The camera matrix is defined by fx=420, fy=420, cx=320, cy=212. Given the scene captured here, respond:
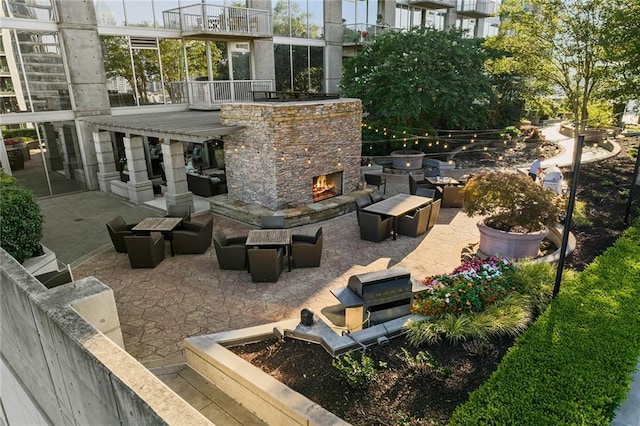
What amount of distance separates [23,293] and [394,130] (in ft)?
54.0

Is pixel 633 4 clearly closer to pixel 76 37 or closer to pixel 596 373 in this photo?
pixel 596 373

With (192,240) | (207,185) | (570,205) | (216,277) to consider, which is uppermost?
(570,205)

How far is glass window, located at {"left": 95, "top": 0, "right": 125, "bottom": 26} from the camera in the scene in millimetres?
15305

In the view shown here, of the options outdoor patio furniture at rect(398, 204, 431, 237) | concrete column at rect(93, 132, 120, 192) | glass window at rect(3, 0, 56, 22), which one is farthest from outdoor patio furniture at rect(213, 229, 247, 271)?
glass window at rect(3, 0, 56, 22)

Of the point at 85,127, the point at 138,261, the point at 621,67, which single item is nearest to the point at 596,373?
the point at 138,261

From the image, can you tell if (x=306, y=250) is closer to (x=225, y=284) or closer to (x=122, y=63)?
(x=225, y=284)

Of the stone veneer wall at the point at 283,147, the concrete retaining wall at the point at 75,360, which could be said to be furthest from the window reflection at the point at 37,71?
the concrete retaining wall at the point at 75,360

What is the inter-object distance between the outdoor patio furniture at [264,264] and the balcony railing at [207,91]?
10969 mm

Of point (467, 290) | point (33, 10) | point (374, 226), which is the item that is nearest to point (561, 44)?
point (374, 226)

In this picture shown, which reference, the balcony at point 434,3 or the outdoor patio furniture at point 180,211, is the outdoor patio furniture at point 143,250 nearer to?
the outdoor patio furniture at point 180,211

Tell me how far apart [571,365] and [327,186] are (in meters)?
9.67

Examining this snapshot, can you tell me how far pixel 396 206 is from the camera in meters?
11.1

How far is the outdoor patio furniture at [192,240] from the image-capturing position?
32.2 feet

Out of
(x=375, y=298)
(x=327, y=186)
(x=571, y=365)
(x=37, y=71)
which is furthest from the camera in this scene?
(x=37, y=71)
